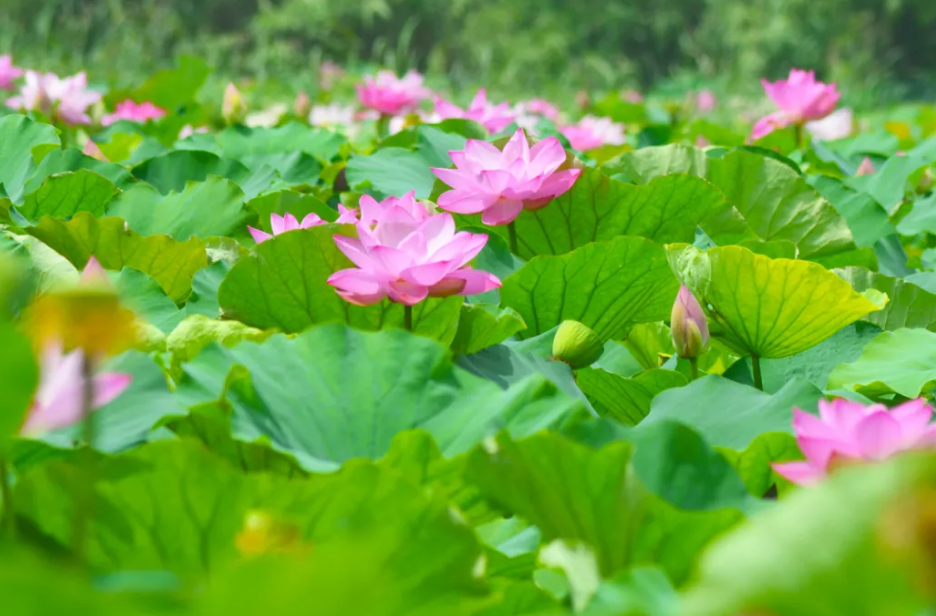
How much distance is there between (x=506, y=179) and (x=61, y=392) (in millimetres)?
651

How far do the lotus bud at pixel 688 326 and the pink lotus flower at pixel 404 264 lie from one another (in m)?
0.18

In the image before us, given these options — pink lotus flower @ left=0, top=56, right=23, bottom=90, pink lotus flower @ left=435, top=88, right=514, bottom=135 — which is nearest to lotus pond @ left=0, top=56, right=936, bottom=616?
pink lotus flower @ left=435, top=88, right=514, bottom=135

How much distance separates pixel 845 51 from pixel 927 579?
23.9 meters

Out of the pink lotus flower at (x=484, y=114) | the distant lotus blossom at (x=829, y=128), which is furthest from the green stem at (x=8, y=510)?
the distant lotus blossom at (x=829, y=128)

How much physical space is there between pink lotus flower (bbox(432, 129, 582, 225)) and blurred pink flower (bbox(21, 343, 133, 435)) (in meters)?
0.62

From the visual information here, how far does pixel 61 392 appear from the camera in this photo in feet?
1.73

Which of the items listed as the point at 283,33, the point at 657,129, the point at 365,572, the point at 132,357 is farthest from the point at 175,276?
the point at 283,33

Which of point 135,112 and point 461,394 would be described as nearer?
point 461,394

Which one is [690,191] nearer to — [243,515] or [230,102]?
[243,515]

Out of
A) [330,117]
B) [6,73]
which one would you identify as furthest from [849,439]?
[330,117]

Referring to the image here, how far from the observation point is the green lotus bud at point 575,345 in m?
0.96

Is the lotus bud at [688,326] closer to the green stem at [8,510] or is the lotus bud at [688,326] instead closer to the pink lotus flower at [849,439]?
the pink lotus flower at [849,439]

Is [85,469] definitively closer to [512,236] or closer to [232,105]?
[512,236]

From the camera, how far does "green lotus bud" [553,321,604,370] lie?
0.96 m
